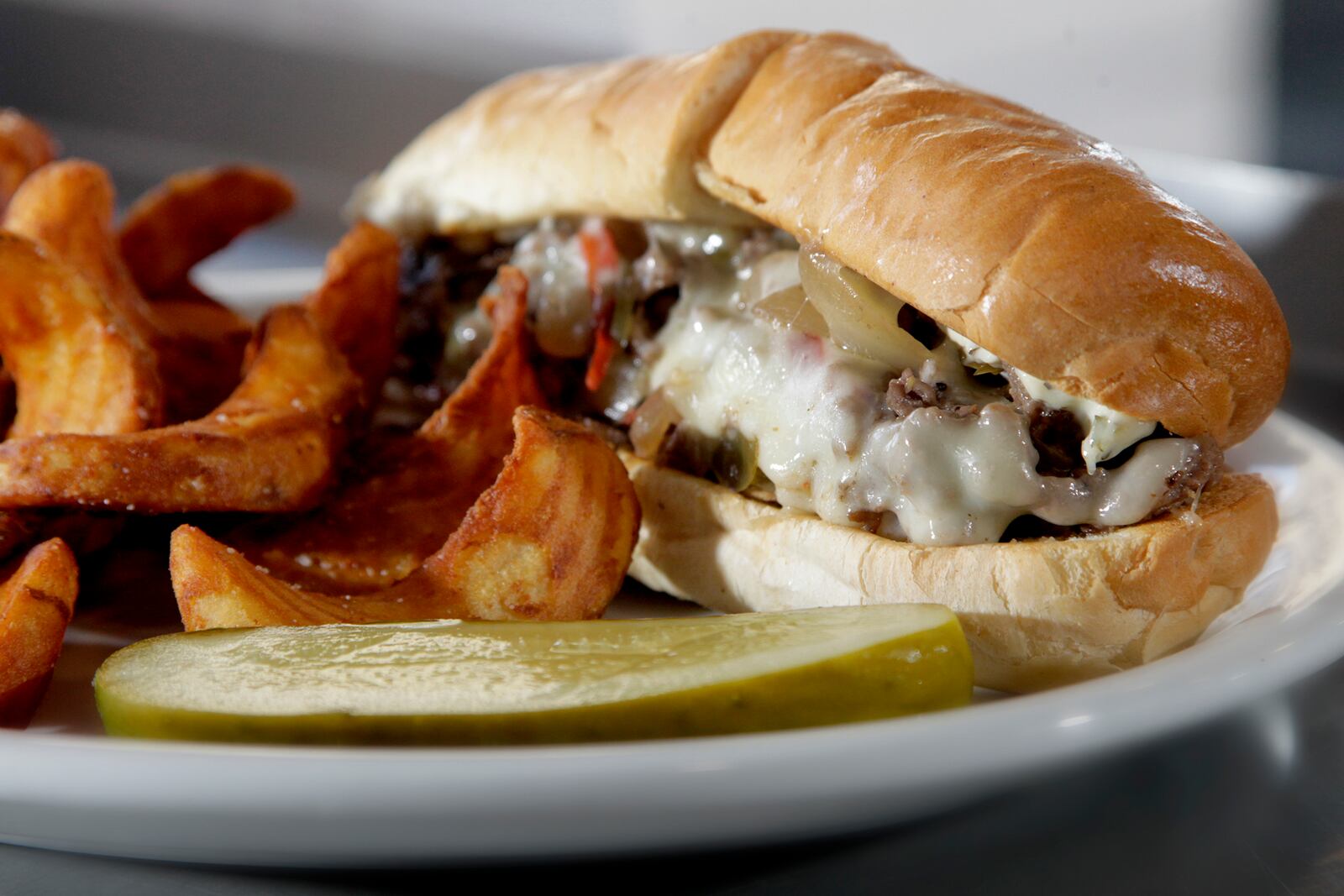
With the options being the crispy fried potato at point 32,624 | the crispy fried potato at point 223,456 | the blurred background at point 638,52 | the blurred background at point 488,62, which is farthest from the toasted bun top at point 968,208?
the blurred background at point 488,62

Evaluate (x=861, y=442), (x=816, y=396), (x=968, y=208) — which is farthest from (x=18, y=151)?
(x=968, y=208)

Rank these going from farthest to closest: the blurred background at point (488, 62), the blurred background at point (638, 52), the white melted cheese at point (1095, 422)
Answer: the blurred background at point (488, 62) → the blurred background at point (638, 52) → the white melted cheese at point (1095, 422)

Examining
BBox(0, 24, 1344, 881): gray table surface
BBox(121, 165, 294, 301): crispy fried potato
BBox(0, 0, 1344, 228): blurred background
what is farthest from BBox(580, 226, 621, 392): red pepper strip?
BBox(0, 0, 1344, 228): blurred background

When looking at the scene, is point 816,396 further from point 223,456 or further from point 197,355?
point 197,355

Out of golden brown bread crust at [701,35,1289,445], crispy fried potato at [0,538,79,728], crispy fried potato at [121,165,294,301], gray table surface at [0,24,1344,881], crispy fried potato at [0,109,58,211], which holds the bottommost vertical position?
gray table surface at [0,24,1344,881]

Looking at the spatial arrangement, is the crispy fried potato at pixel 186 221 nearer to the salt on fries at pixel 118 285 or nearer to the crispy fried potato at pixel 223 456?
the salt on fries at pixel 118 285

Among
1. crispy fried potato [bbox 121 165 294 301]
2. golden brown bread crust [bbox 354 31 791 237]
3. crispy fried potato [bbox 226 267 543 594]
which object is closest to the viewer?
crispy fried potato [bbox 226 267 543 594]

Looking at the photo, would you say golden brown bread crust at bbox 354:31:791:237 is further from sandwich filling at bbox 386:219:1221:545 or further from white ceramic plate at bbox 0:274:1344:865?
white ceramic plate at bbox 0:274:1344:865
